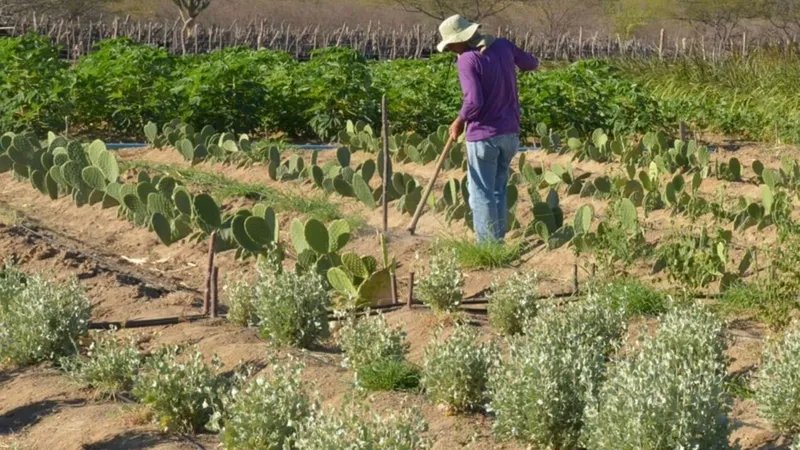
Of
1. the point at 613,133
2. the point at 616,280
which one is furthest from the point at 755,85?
the point at 616,280

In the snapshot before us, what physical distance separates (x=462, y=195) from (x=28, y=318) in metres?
3.90

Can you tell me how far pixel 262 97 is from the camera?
16.2m

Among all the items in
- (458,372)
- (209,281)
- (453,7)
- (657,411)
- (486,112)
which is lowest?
(453,7)

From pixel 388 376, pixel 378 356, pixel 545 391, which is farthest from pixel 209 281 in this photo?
pixel 545 391

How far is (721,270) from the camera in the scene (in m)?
7.55

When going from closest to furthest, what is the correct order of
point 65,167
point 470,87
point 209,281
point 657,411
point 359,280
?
1. point 657,411
2. point 209,281
3. point 359,280
4. point 470,87
5. point 65,167

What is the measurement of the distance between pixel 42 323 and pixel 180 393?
48.5 inches

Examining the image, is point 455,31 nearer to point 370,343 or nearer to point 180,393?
point 370,343

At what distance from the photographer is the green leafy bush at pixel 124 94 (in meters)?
16.0

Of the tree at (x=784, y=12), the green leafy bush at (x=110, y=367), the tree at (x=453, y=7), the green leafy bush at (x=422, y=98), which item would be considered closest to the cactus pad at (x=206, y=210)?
the green leafy bush at (x=110, y=367)

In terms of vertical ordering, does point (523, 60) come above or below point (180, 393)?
above

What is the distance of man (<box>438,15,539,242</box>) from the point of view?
8.64 metres

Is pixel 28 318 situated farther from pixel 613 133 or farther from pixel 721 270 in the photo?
pixel 613 133

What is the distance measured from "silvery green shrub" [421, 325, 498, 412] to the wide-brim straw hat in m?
3.32
